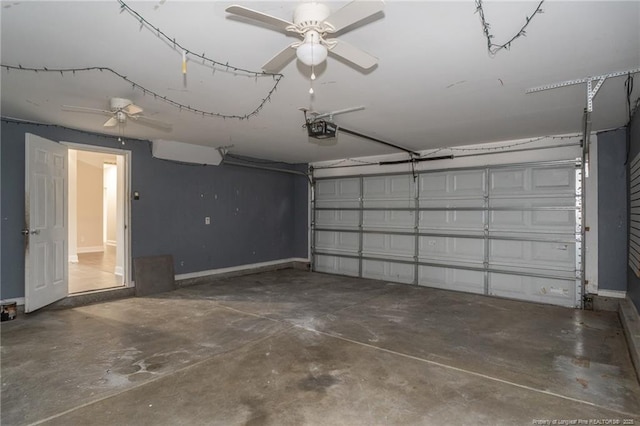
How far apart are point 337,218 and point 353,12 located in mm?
5902

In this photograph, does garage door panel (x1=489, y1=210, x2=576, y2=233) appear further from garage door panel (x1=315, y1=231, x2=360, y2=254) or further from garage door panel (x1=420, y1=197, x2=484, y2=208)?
garage door panel (x1=315, y1=231, x2=360, y2=254)

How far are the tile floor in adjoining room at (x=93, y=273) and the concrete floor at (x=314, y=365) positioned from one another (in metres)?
0.88

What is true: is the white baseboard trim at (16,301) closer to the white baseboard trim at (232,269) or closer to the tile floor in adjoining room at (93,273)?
the tile floor in adjoining room at (93,273)

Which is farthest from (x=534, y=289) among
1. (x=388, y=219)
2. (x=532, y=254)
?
(x=388, y=219)

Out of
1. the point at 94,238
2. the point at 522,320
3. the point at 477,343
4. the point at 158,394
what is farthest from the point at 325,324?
the point at 94,238

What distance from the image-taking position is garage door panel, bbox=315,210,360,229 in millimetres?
7191

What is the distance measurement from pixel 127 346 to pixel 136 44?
276cm

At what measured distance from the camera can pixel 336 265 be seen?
7.49m

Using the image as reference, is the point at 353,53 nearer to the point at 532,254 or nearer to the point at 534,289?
the point at 532,254

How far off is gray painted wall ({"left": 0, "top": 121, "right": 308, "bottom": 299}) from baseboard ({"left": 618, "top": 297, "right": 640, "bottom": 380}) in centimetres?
571

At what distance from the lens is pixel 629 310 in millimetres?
3908

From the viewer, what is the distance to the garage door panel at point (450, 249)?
5.68m

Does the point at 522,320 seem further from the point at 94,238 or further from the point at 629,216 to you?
the point at 94,238

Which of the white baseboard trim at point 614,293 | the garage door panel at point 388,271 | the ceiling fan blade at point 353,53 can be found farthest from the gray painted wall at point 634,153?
the ceiling fan blade at point 353,53
